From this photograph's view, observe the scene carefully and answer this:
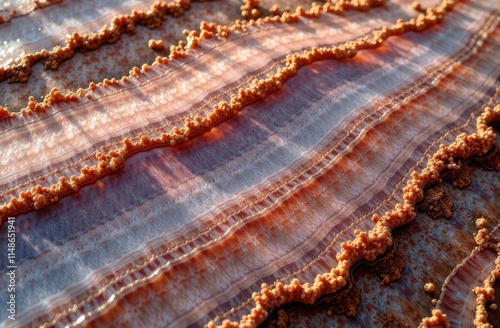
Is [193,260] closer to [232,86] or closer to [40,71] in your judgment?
[232,86]

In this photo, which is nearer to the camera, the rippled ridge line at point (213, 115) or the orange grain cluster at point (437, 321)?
the orange grain cluster at point (437, 321)

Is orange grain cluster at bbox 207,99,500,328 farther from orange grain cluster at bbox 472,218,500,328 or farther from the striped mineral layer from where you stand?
orange grain cluster at bbox 472,218,500,328

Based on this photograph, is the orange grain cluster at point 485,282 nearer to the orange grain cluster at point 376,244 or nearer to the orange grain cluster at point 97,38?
the orange grain cluster at point 376,244

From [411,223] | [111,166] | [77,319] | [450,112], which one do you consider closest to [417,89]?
[450,112]

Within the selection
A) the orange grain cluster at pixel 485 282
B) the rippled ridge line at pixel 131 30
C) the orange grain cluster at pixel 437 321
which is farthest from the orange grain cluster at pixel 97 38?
the orange grain cluster at pixel 437 321

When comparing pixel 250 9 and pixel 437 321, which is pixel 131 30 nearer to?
pixel 250 9
